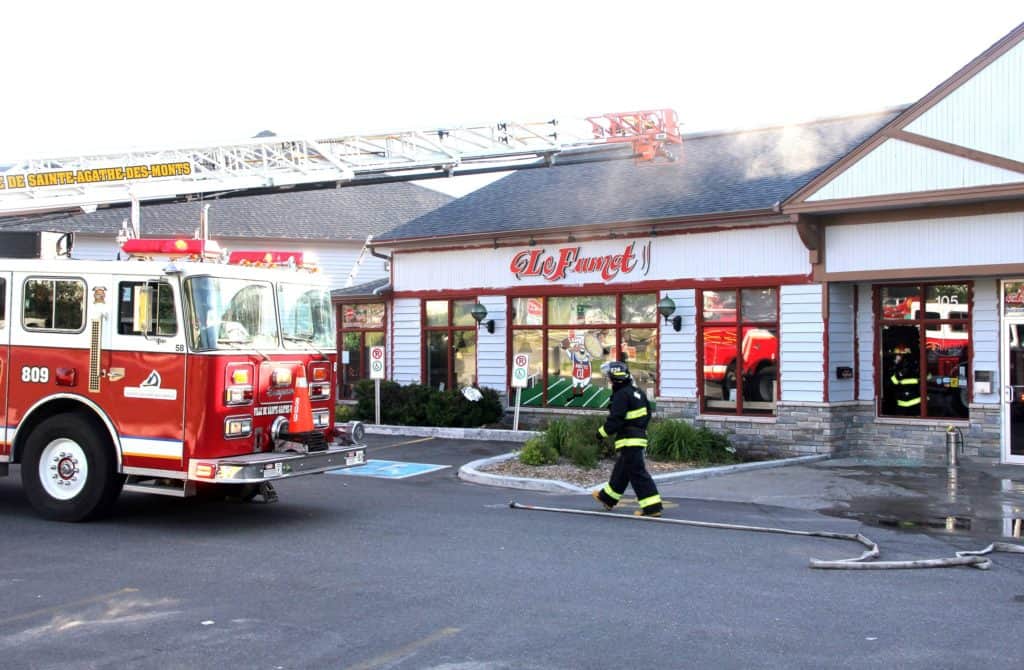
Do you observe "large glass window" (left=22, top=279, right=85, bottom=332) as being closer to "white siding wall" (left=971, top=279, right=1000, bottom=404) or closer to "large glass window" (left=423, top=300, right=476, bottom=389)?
"large glass window" (left=423, top=300, right=476, bottom=389)

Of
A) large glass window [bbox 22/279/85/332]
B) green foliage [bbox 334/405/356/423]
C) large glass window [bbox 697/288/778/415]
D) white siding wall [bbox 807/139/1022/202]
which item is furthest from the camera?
green foliage [bbox 334/405/356/423]

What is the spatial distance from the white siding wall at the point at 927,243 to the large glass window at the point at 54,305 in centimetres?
1114

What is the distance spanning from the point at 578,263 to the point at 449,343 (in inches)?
139

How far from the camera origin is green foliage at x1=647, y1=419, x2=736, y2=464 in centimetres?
1527

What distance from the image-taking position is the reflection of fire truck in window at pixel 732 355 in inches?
677

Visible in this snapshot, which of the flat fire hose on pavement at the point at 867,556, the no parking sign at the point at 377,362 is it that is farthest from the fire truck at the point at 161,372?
the no parking sign at the point at 377,362

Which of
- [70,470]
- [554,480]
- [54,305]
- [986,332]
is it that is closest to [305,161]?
[54,305]

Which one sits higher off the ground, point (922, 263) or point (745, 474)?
point (922, 263)

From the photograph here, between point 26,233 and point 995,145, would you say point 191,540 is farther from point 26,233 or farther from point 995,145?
point 995,145

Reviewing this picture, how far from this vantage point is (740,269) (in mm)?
17234

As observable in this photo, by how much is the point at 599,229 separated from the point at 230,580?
1228 cm

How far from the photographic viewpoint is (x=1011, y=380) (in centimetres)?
1534

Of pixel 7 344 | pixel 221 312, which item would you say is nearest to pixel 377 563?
pixel 221 312

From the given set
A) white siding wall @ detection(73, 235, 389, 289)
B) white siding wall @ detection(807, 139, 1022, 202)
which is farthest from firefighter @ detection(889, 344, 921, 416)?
white siding wall @ detection(73, 235, 389, 289)
